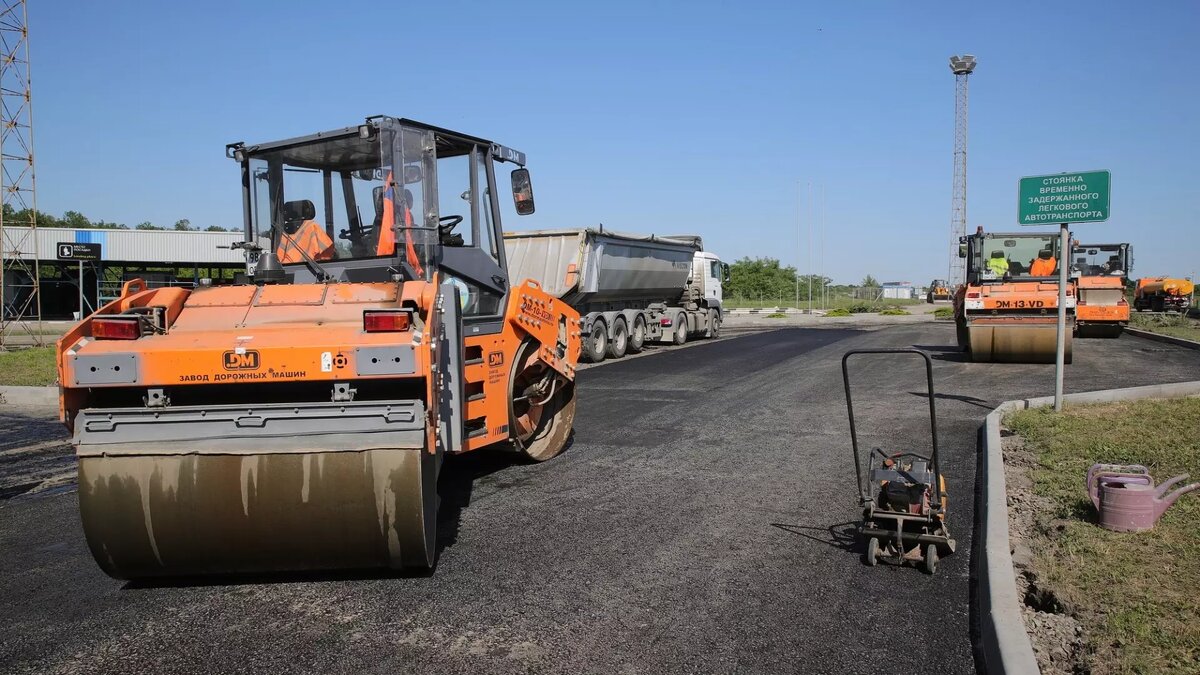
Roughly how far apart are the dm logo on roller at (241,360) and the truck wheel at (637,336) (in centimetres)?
1662

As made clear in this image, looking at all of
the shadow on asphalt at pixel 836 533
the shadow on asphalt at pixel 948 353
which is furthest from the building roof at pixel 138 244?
the shadow on asphalt at pixel 836 533

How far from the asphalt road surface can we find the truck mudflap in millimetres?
316

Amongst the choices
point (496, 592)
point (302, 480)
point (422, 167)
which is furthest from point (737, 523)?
point (422, 167)

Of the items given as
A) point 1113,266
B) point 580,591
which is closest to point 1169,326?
point 1113,266

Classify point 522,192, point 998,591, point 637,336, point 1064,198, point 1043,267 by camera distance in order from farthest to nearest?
1. point 637,336
2. point 1043,267
3. point 1064,198
4. point 522,192
5. point 998,591

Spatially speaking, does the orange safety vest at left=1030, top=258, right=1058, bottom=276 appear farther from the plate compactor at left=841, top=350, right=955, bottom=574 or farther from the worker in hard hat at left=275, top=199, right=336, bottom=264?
the worker in hard hat at left=275, top=199, right=336, bottom=264

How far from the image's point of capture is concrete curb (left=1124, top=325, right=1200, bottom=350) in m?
19.4

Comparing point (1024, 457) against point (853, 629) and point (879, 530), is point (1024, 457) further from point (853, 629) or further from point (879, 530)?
point (853, 629)

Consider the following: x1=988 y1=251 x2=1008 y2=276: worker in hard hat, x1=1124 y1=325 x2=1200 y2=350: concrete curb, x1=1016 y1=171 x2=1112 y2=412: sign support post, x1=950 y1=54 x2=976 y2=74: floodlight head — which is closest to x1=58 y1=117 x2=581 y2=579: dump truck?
x1=1016 y1=171 x2=1112 y2=412: sign support post

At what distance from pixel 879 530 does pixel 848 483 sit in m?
1.96

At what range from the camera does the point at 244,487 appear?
14.0 ft

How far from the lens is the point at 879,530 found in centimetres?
497

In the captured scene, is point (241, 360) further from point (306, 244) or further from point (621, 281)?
point (621, 281)

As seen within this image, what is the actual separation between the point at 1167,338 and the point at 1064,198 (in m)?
15.1
